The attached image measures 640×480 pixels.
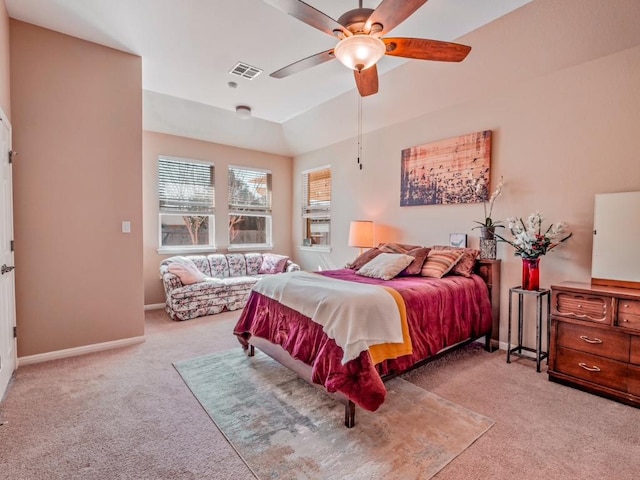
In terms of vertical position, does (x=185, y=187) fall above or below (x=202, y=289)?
above

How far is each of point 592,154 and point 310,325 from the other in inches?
111

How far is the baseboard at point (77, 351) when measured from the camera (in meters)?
2.96

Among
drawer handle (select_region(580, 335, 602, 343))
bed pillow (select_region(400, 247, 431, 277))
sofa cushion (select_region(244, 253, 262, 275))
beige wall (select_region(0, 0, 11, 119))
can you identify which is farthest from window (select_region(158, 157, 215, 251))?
drawer handle (select_region(580, 335, 602, 343))

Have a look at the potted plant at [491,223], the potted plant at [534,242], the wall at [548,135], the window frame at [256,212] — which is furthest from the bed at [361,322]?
the window frame at [256,212]

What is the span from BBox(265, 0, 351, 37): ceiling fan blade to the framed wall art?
7.10 feet

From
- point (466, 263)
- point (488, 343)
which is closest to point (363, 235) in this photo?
point (466, 263)

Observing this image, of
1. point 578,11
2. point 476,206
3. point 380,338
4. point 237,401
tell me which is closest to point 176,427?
point 237,401

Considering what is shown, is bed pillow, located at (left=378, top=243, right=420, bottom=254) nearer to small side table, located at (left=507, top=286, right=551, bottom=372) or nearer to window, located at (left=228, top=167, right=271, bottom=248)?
small side table, located at (left=507, top=286, right=551, bottom=372)

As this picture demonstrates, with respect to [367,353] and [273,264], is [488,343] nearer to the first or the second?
[367,353]

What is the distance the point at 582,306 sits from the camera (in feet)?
8.16

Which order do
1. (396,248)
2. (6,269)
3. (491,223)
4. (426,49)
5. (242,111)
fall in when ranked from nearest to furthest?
(426,49) < (6,269) < (491,223) < (396,248) < (242,111)

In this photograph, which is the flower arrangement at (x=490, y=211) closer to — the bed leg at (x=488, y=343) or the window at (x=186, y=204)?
the bed leg at (x=488, y=343)

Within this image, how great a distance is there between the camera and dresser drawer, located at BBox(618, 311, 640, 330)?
2.23m

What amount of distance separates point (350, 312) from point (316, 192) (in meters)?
4.23
